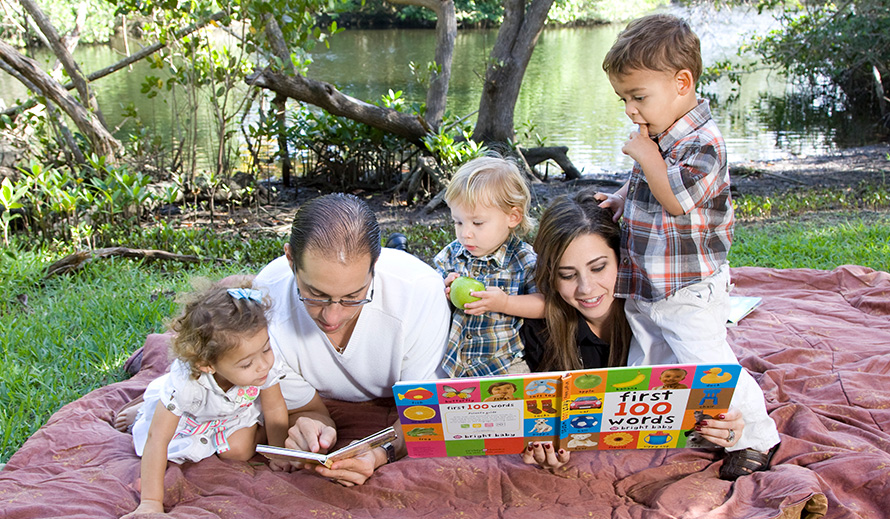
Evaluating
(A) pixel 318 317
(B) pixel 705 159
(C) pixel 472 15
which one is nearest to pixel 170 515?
(A) pixel 318 317

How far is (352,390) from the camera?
3.29 metres

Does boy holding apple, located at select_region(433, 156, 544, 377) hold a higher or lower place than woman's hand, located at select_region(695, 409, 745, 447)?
higher

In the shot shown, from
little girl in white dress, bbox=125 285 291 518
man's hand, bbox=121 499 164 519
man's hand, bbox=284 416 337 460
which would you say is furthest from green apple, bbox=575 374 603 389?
man's hand, bbox=121 499 164 519

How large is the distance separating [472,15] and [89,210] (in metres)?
24.2

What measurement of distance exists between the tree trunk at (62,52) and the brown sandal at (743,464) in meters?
6.55

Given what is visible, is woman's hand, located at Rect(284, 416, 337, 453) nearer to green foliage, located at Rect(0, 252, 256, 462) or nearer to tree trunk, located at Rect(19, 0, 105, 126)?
green foliage, located at Rect(0, 252, 256, 462)

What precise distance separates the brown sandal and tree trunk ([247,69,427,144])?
576 cm

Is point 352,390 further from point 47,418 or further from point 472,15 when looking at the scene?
point 472,15

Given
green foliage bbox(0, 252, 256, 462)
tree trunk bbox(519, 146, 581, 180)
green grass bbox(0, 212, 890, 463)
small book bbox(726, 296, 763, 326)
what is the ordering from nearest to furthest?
green foliage bbox(0, 252, 256, 462) < green grass bbox(0, 212, 890, 463) < small book bbox(726, 296, 763, 326) < tree trunk bbox(519, 146, 581, 180)

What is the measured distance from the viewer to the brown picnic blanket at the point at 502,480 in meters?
2.61

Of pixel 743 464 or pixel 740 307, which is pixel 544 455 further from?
pixel 740 307

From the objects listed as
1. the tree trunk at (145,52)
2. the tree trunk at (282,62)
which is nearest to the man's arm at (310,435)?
the tree trunk at (282,62)

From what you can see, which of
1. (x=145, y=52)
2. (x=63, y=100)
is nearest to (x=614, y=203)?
(x=63, y=100)

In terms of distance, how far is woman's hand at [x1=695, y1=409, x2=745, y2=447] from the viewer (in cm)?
261
